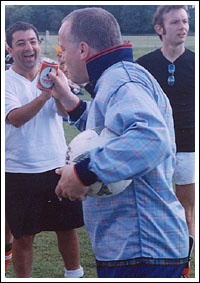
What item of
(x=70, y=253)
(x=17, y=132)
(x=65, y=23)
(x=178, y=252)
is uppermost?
(x=65, y=23)

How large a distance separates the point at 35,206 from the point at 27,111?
2.57 ft

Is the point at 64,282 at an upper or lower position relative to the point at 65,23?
lower

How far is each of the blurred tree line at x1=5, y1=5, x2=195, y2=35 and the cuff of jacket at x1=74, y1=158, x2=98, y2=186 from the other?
2942 millimetres

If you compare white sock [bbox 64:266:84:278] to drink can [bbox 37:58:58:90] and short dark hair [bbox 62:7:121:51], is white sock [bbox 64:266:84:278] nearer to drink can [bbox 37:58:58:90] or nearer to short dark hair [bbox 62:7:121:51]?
drink can [bbox 37:58:58:90]

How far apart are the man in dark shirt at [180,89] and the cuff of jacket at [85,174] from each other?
3.06m

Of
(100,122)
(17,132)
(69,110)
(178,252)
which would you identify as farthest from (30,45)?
(178,252)

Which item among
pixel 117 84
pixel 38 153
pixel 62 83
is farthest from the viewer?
pixel 38 153

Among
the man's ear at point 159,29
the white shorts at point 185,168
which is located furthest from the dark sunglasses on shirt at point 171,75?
the white shorts at point 185,168

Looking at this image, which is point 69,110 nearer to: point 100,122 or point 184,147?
point 100,122

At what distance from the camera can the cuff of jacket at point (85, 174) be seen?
2.02 m

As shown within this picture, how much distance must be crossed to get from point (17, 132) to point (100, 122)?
1.91m

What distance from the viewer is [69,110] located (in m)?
3.04

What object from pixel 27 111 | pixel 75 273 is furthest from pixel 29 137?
pixel 75 273

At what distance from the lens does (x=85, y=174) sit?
79.5 inches
